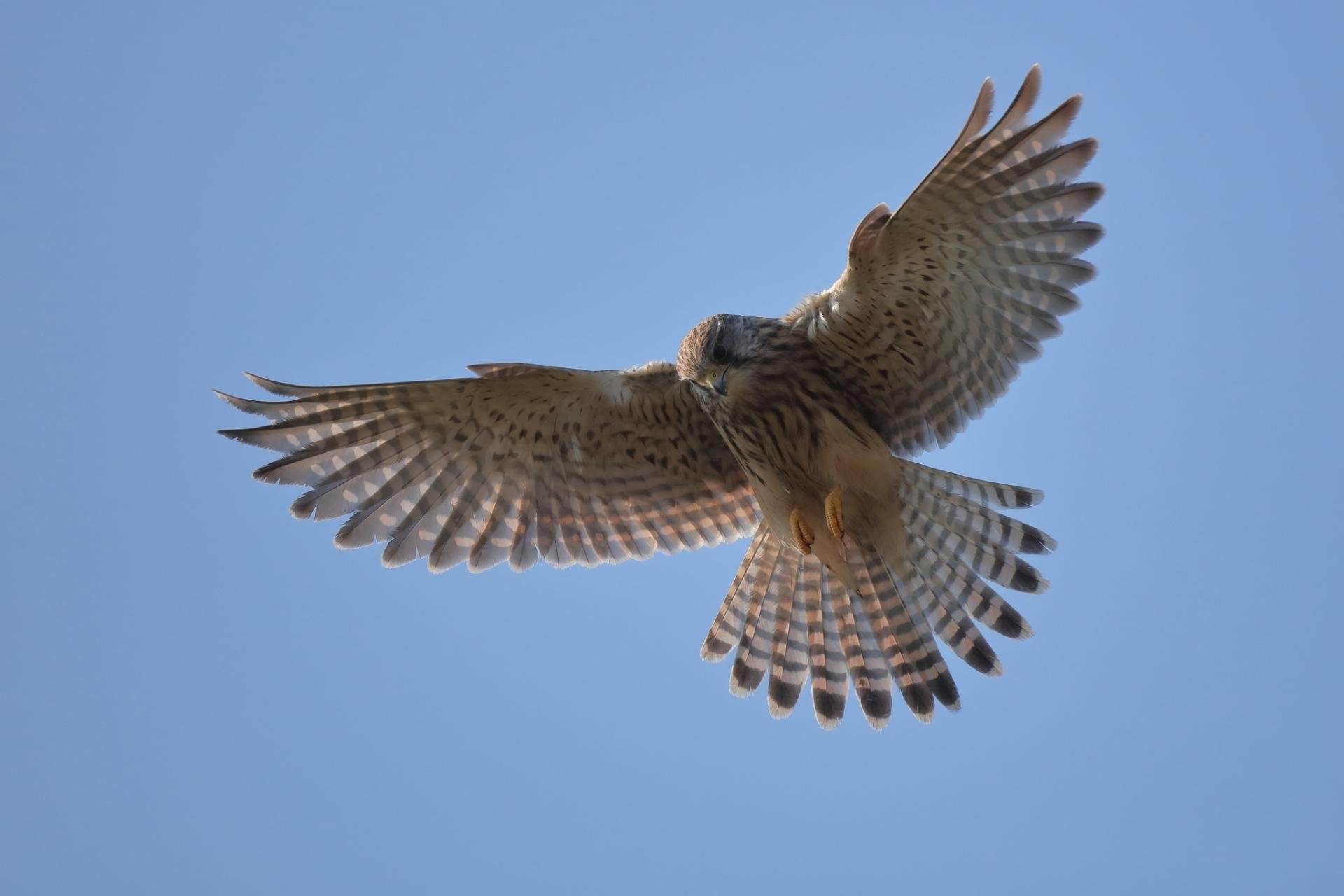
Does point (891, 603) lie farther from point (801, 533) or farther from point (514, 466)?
point (514, 466)

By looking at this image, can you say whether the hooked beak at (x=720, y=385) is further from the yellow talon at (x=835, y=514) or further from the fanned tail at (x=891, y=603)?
the fanned tail at (x=891, y=603)

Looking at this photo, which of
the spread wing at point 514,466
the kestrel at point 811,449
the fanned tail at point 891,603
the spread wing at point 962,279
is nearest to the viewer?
the spread wing at point 962,279

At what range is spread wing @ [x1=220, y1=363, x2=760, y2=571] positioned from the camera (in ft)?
23.1

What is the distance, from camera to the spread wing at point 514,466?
703 cm

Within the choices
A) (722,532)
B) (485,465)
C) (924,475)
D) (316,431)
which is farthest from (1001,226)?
(316,431)

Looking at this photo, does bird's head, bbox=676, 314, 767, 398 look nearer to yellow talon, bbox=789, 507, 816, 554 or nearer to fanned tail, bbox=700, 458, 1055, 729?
yellow talon, bbox=789, 507, 816, 554

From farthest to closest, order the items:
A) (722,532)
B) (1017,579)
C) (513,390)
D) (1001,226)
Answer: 1. (722,532)
2. (513,390)
3. (1017,579)
4. (1001,226)

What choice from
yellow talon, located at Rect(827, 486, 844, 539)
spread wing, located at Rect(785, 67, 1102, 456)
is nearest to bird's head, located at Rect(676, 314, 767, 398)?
spread wing, located at Rect(785, 67, 1102, 456)

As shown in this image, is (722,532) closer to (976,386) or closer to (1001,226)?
(976,386)

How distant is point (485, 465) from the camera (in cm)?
747

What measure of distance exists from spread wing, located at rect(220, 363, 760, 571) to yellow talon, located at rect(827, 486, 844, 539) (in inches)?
32.0

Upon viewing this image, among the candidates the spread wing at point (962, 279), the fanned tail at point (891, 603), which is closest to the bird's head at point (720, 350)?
the spread wing at point (962, 279)

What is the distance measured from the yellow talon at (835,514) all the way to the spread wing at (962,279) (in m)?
0.42

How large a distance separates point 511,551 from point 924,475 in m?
2.28
